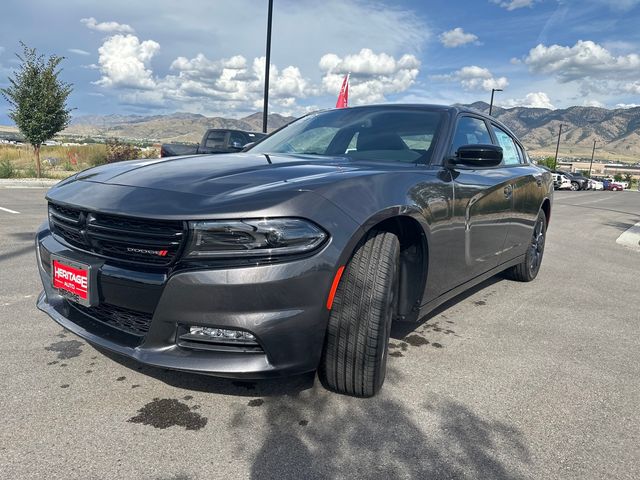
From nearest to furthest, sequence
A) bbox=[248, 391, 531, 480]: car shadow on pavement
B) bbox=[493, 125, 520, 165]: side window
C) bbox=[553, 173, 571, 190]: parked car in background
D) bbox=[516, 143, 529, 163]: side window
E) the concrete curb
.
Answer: bbox=[248, 391, 531, 480]: car shadow on pavement < bbox=[493, 125, 520, 165]: side window < bbox=[516, 143, 529, 163]: side window < the concrete curb < bbox=[553, 173, 571, 190]: parked car in background

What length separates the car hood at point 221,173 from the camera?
2.14 m

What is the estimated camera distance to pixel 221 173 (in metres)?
2.38

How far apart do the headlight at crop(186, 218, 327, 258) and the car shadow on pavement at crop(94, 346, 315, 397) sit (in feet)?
2.62

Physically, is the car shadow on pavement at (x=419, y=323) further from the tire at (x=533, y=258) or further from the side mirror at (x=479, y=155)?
the side mirror at (x=479, y=155)

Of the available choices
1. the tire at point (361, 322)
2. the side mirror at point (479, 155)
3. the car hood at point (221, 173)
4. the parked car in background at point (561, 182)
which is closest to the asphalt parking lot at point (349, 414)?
the tire at point (361, 322)

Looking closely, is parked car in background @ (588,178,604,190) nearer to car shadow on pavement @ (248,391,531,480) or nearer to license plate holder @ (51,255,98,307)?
car shadow on pavement @ (248,391,531,480)

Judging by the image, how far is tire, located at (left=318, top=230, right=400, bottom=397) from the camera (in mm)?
2201

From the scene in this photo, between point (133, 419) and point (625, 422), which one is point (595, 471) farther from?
point (133, 419)

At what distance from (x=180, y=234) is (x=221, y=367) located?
55 centimetres

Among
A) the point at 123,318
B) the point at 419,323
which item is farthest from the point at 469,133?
the point at 123,318

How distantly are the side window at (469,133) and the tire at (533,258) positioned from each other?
1416 millimetres

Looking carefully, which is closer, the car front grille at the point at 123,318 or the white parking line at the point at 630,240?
the car front grille at the point at 123,318

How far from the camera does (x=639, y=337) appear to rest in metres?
3.59

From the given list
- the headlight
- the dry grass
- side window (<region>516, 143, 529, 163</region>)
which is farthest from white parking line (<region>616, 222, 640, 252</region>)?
the dry grass
